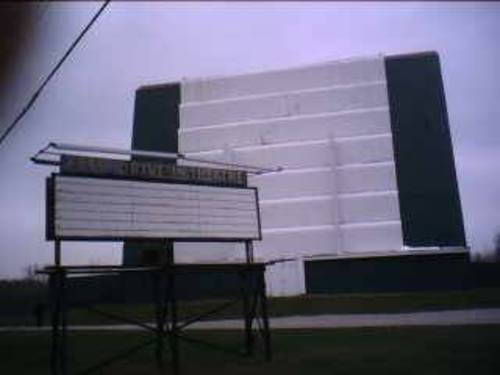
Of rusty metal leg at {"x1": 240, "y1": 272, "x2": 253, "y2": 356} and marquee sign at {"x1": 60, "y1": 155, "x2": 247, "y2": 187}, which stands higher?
marquee sign at {"x1": 60, "y1": 155, "x2": 247, "y2": 187}

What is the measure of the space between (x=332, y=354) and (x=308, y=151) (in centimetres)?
3595

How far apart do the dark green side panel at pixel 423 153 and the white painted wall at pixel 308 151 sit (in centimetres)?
96

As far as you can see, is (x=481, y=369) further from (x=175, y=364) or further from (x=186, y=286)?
(x=186, y=286)

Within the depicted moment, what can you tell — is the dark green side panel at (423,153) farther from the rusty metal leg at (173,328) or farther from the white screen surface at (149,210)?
the rusty metal leg at (173,328)

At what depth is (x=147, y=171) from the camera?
14.3 metres

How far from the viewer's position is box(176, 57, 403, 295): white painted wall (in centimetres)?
4766

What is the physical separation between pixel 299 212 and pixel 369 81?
1242 cm

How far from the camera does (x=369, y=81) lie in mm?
50344

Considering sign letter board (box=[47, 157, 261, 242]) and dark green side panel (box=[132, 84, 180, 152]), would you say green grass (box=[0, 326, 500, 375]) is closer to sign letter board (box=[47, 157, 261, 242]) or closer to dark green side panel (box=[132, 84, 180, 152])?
sign letter board (box=[47, 157, 261, 242])

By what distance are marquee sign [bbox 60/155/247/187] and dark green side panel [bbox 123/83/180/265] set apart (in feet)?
127

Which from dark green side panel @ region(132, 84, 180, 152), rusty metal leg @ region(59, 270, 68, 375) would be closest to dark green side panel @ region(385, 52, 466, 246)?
dark green side panel @ region(132, 84, 180, 152)

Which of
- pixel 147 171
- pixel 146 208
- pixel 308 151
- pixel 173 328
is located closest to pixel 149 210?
pixel 146 208

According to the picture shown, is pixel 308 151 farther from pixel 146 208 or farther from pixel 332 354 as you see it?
pixel 146 208

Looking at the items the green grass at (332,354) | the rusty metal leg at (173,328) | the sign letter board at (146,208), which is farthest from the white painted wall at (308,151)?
the rusty metal leg at (173,328)
